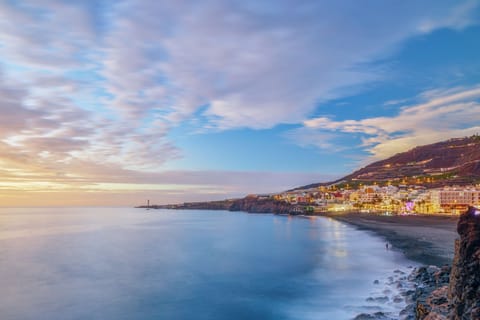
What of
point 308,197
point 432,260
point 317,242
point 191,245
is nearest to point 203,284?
point 432,260

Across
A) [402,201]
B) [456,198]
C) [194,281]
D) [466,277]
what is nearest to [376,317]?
[466,277]

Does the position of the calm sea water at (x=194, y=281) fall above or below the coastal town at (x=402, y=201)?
below

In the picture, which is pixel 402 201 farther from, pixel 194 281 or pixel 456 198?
pixel 194 281

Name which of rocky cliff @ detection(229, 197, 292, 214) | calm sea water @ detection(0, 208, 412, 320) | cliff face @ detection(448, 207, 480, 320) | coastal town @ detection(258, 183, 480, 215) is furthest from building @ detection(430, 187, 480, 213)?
cliff face @ detection(448, 207, 480, 320)

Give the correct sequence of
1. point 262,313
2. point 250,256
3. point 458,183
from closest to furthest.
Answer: point 262,313 < point 250,256 < point 458,183

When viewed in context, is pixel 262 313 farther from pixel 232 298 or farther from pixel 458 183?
pixel 458 183

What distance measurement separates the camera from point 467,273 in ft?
26.2

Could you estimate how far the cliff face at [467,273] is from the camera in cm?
751

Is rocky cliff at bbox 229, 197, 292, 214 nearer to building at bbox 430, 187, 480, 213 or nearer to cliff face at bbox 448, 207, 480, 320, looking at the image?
building at bbox 430, 187, 480, 213

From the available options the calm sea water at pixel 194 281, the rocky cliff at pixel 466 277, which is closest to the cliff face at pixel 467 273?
the rocky cliff at pixel 466 277

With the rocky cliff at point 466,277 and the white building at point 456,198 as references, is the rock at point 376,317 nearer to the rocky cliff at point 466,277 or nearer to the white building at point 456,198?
the rocky cliff at point 466,277

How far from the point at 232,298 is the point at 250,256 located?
622 inches

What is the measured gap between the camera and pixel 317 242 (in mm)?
45312

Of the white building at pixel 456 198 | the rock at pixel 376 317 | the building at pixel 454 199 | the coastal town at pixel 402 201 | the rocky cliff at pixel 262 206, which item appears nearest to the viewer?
the rock at pixel 376 317
